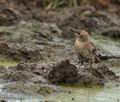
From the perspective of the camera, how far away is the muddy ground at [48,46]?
1052 centimetres

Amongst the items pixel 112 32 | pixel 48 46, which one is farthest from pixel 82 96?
pixel 112 32

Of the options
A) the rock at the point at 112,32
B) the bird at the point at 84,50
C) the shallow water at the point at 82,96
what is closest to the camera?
the shallow water at the point at 82,96

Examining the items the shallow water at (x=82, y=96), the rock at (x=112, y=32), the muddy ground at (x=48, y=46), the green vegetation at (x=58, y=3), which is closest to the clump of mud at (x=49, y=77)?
the muddy ground at (x=48, y=46)

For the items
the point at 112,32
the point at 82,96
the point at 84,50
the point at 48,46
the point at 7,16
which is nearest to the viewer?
the point at 82,96

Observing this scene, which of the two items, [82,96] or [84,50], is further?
[84,50]

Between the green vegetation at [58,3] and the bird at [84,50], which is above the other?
the bird at [84,50]

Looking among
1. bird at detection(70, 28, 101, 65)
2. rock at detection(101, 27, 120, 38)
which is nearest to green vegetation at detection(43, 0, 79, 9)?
rock at detection(101, 27, 120, 38)

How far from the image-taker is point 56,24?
17.7 metres

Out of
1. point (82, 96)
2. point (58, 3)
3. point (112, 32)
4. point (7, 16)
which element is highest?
point (82, 96)

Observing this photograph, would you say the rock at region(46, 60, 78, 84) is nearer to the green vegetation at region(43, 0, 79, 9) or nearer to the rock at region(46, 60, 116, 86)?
the rock at region(46, 60, 116, 86)

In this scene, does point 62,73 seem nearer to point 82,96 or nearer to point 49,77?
point 49,77

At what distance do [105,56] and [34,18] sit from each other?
16.6 feet

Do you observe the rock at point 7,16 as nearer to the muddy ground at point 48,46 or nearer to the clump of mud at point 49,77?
the muddy ground at point 48,46

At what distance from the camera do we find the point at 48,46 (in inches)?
579
